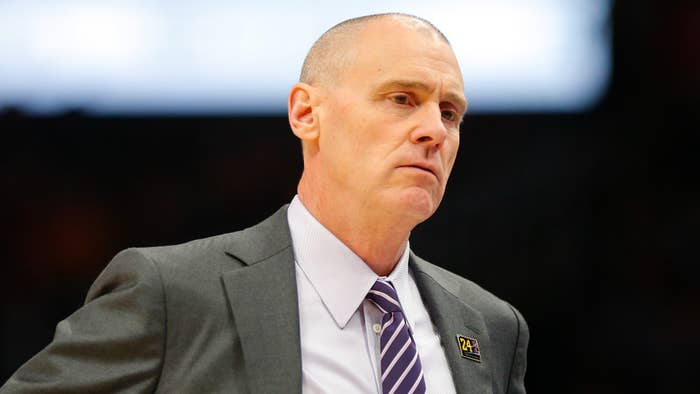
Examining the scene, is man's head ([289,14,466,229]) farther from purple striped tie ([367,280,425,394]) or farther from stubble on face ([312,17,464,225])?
purple striped tie ([367,280,425,394])

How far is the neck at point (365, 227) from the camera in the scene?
9.04 ft

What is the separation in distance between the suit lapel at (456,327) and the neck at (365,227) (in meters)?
0.15

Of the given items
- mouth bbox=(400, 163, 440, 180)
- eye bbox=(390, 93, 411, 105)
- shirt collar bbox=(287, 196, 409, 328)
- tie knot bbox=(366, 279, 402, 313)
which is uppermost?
eye bbox=(390, 93, 411, 105)

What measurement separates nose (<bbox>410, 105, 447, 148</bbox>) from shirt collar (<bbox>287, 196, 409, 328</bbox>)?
0.37 metres

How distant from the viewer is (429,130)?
2.67 metres

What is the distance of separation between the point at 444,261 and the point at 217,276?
2.73m

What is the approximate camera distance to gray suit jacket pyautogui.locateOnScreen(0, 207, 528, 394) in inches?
92.2

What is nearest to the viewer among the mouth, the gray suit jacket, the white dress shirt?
the gray suit jacket

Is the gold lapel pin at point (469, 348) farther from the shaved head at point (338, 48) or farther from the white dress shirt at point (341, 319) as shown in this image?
the shaved head at point (338, 48)

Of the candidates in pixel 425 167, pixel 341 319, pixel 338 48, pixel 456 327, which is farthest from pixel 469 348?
pixel 338 48

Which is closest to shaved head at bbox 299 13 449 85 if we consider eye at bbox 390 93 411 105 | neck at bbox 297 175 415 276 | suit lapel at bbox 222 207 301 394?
eye at bbox 390 93 411 105

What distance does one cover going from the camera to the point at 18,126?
4.83 metres

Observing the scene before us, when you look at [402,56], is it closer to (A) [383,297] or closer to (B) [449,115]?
(B) [449,115]

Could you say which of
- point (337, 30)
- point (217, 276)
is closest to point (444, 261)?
point (337, 30)
